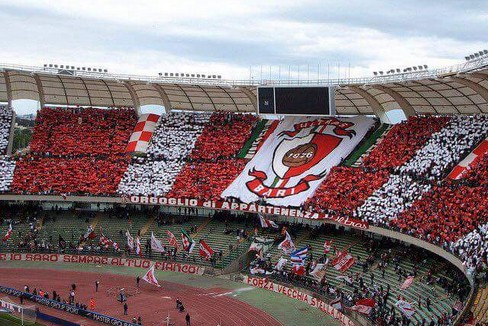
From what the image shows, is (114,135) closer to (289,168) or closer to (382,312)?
(289,168)

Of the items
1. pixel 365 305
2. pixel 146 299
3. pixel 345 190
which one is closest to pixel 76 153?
pixel 146 299

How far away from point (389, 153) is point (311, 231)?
888 centimetres

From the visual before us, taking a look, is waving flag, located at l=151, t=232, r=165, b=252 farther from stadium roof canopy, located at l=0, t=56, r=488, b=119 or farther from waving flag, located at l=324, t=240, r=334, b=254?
stadium roof canopy, located at l=0, t=56, r=488, b=119

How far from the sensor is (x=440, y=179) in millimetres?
47281

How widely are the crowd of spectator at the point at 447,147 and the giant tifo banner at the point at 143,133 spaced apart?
25328 millimetres

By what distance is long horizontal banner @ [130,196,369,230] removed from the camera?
4862cm

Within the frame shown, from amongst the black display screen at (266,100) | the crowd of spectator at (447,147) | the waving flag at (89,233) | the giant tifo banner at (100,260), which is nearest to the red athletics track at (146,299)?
the giant tifo banner at (100,260)

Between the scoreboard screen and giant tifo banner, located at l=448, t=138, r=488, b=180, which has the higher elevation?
the scoreboard screen

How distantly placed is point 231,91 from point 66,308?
29.1 meters

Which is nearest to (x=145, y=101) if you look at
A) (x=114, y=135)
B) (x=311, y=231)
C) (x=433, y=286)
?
(x=114, y=135)

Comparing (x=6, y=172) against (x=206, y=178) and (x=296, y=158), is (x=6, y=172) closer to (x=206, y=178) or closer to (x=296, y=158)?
(x=206, y=178)

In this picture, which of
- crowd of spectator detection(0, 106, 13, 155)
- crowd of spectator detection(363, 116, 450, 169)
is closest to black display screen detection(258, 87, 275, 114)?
crowd of spectator detection(363, 116, 450, 169)

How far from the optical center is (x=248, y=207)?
5469 centimetres

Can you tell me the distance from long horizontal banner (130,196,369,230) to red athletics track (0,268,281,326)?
8.88 metres
